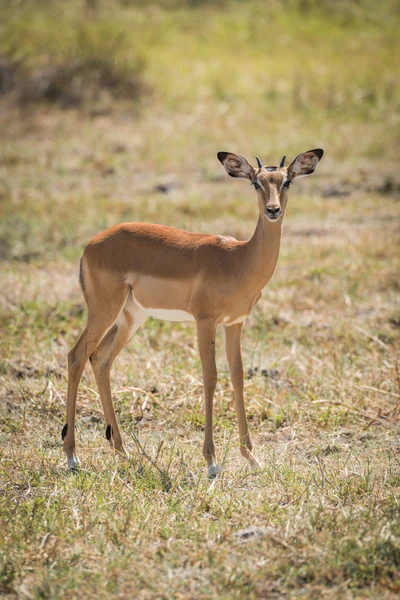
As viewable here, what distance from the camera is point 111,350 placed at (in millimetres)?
5789

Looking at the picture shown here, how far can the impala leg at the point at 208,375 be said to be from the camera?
5.24 metres

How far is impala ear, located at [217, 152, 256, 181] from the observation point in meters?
5.38

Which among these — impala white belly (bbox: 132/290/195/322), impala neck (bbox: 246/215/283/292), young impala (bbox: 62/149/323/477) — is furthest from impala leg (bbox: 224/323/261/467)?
impala neck (bbox: 246/215/283/292)

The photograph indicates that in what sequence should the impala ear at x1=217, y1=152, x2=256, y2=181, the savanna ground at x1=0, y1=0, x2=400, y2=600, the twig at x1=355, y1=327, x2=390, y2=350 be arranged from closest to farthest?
the savanna ground at x1=0, y1=0, x2=400, y2=600 → the impala ear at x1=217, y1=152, x2=256, y2=181 → the twig at x1=355, y1=327, x2=390, y2=350

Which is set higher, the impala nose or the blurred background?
the blurred background

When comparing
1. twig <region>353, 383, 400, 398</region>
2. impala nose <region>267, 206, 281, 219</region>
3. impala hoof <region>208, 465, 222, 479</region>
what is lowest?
impala hoof <region>208, 465, 222, 479</region>

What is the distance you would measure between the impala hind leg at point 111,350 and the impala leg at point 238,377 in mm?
601

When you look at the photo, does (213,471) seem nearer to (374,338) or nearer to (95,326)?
(95,326)

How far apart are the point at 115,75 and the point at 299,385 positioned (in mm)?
12228

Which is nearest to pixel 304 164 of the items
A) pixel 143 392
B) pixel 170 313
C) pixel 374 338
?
pixel 170 313

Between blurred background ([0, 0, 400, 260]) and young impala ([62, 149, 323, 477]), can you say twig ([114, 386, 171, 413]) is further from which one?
blurred background ([0, 0, 400, 260])

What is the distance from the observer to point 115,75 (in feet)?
57.3

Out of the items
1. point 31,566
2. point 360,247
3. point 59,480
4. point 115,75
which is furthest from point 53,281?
point 115,75

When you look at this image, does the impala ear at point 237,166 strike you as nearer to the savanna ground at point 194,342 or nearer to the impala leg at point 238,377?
the impala leg at point 238,377
